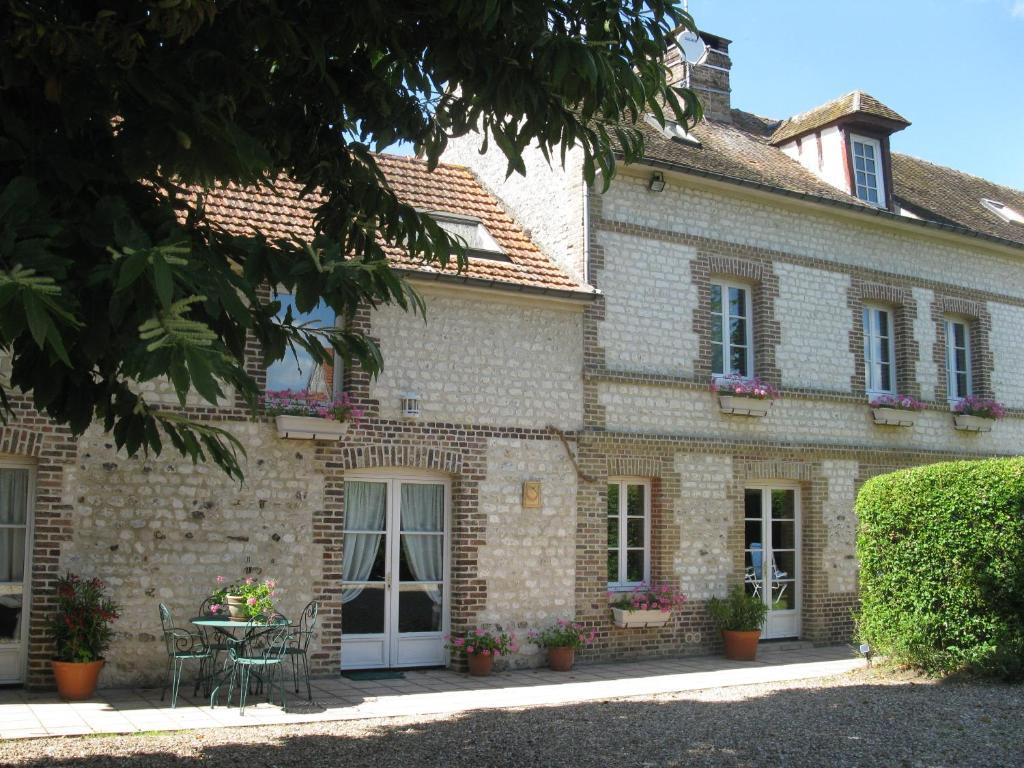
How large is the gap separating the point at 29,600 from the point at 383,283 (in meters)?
6.37

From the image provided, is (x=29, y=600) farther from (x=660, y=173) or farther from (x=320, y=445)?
(x=660, y=173)

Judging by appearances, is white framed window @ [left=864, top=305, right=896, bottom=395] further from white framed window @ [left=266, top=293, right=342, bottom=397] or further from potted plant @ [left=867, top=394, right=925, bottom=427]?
white framed window @ [left=266, top=293, right=342, bottom=397]

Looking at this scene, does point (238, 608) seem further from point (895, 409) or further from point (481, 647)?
point (895, 409)

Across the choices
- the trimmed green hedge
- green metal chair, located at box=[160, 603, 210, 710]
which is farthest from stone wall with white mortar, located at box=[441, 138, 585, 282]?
green metal chair, located at box=[160, 603, 210, 710]

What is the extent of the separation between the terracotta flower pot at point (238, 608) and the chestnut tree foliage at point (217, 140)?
420 cm

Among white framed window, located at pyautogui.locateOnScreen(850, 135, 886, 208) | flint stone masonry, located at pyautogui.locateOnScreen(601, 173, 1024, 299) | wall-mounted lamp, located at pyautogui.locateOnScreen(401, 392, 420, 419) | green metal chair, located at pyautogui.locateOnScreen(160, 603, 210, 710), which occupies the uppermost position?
white framed window, located at pyautogui.locateOnScreen(850, 135, 886, 208)

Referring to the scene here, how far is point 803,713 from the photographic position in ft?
27.6

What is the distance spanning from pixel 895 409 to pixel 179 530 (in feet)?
31.4

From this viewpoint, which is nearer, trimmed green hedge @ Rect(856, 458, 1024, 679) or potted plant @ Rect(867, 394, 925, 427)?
trimmed green hedge @ Rect(856, 458, 1024, 679)

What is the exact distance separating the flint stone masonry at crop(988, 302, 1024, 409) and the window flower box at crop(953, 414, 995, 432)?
0.75m

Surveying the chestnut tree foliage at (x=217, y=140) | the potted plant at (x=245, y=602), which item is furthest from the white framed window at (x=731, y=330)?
the chestnut tree foliage at (x=217, y=140)

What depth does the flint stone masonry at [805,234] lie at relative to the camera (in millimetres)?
12578

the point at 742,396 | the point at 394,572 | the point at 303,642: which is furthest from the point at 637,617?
the point at 303,642

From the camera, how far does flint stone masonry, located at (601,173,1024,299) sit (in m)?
12.6
